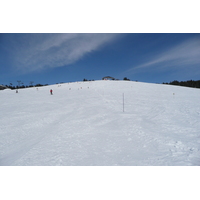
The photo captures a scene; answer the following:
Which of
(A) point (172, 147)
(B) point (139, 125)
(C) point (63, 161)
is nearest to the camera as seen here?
(C) point (63, 161)

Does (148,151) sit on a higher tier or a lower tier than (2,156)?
higher

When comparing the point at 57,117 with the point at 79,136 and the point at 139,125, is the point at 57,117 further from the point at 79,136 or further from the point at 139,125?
the point at 139,125

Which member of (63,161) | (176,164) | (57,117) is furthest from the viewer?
(57,117)

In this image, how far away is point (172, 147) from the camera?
5.36m

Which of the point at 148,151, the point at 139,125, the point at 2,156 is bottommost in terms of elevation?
the point at 2,156

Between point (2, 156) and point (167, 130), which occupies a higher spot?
point (167, 130)

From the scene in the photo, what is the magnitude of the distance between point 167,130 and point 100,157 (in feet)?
16.7

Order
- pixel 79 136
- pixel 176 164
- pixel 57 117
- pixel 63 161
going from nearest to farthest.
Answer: pixel 176 164, pixel 63 161, pixel 79 136, pixel 57 117

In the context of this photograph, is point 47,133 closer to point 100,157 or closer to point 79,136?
point 79,136

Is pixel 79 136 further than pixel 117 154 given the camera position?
Yes

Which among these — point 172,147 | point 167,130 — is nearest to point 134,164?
point 172,147

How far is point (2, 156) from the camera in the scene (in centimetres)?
545

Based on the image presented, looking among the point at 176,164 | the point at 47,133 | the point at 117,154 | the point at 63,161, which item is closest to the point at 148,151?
the point at 176,164

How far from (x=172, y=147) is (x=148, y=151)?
1271 millimetres
